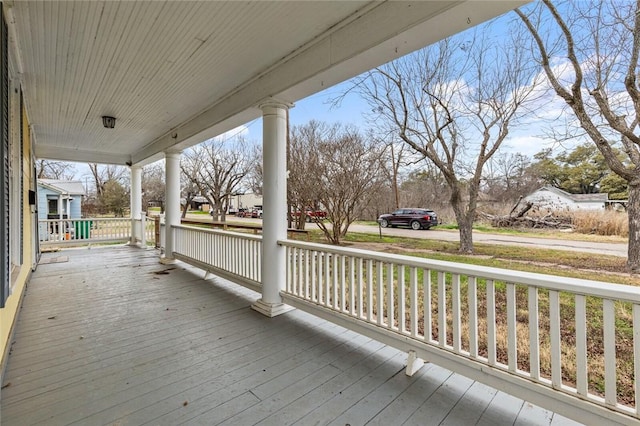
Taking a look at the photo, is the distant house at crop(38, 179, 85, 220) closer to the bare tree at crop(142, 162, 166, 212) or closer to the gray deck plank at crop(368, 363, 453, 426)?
the bare tree at crop(142, 162, 166, 212)

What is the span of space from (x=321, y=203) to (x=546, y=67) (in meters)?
4.18

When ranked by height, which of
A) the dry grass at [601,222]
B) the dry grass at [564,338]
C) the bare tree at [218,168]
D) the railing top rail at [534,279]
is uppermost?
the bare tree at [218,168]

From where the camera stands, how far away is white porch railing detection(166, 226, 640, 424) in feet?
4.65

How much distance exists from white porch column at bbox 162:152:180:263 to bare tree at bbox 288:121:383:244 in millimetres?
2388

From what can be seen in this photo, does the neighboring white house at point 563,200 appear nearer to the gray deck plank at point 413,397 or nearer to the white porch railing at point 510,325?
the white porch railing at point 510,325

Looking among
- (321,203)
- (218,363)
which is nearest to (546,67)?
A: (321,203)

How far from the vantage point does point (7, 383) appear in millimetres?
1921

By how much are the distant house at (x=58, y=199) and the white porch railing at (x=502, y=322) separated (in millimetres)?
11454

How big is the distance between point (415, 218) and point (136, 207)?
7.87 meters

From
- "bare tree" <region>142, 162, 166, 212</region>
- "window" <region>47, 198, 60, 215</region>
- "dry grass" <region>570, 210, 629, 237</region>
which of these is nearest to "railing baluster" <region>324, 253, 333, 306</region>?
"dry grass" <region>570, 210, 629, 237</region>

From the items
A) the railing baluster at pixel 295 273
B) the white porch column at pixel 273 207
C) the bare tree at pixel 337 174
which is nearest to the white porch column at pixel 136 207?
the bare tree at pixel 337 174

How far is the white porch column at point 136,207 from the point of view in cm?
819

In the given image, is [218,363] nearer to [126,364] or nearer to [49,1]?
[126,364]

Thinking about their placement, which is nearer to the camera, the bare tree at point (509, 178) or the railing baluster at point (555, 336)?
the railing baluster at point (555, 336)
